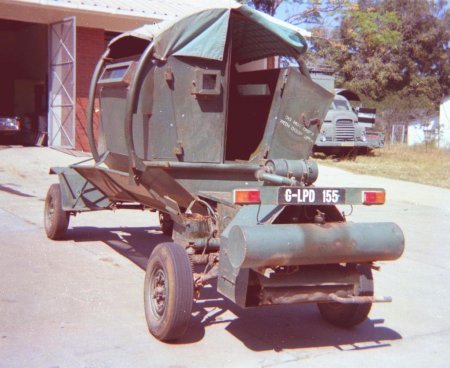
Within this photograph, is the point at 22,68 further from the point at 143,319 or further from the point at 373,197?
the point at 373,197

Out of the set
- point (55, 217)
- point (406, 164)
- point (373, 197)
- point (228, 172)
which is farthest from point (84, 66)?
point (373, 197)

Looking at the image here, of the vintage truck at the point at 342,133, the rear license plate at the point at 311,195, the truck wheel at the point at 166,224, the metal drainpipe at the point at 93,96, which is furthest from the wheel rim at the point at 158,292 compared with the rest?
the vintage truck at the point at 342,133

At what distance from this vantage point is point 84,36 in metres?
18.7

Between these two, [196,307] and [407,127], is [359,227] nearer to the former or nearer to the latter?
[196,307]

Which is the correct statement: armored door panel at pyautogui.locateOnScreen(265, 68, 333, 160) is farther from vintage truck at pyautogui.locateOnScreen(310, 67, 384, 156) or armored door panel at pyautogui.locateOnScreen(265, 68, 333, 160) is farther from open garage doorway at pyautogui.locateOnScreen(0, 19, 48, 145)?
open garage doorway at pyautogui.locateOnScreen(0, 19, 48, 145)

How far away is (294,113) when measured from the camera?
704 cm

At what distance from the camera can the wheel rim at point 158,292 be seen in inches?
221

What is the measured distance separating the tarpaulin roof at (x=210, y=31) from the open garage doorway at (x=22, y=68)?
18.3m

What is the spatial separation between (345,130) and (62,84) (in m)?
9.77

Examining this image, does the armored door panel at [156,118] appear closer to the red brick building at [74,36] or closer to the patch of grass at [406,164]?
the red brick building at [74,36]

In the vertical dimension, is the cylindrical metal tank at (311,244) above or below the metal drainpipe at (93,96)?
below

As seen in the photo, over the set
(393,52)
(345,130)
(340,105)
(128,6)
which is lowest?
(345,130)

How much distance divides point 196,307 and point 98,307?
938 millimetres

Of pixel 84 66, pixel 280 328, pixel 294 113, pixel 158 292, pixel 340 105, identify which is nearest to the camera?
pixel 158 292
